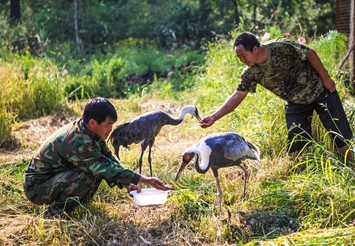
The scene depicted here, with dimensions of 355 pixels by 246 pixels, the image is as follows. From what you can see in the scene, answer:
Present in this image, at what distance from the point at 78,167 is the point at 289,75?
228 centimetres

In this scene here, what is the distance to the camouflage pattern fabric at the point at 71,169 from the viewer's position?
4.25 meters

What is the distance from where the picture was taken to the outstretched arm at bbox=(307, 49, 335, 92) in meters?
5.14

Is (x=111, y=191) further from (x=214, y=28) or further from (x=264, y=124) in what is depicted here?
(x=214, y=28)

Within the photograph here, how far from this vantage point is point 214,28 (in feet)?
55.3

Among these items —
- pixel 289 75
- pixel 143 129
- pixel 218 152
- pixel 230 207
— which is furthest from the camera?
pixel 143 129

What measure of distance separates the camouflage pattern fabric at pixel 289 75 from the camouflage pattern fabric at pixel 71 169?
1.69 metres

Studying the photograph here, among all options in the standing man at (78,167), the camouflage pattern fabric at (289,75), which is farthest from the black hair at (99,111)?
the camouflage pattern fabric at (289,75)

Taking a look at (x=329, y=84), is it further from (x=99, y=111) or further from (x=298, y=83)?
(x=99, y=111)

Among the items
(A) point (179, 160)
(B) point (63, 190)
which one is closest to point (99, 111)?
(B) point (63, 190)

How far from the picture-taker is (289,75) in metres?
5.29

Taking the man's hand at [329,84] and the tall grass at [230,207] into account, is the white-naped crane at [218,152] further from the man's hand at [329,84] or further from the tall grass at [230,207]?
the man's hand at [329,84]

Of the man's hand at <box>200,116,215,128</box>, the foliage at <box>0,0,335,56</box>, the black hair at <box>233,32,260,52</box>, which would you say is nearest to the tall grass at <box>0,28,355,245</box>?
the man's hand at <box>200,116,215,128</box>

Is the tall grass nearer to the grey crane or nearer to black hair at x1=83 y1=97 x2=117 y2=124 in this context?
the grey crane

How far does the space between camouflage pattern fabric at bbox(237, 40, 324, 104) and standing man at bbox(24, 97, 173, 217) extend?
164 cm
